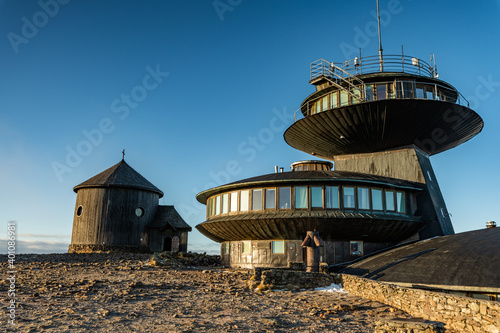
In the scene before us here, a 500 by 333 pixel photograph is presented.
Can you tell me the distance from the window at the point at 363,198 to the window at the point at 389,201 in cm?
144

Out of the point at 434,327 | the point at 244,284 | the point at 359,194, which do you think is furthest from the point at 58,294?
the point at 359,194

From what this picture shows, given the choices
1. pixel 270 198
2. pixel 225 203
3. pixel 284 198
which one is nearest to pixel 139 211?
pixel 225 203

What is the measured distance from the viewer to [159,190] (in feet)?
150

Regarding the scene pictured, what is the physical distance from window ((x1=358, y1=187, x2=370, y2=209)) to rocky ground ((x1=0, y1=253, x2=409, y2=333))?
8.77 meters

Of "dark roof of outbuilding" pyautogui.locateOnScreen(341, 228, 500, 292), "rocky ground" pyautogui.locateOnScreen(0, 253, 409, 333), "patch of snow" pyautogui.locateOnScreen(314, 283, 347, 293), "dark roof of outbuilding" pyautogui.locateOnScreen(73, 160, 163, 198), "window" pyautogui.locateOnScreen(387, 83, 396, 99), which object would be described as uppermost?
"window" pyautogui.locateOnScreen(387, 83, 396, 99)

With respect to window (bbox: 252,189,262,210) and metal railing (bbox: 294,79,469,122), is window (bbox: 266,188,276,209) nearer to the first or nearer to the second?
window (bbox: 252,189,262,210)

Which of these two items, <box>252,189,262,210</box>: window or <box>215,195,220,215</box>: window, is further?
<box>215,195,220,215</box>: window

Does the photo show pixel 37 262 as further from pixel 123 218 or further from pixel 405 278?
pixel 405 278

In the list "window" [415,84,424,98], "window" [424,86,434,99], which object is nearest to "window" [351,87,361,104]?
"window" [415,84,424,98]

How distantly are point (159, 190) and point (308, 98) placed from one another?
20959 millimetres

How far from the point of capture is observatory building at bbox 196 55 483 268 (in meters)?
25.0

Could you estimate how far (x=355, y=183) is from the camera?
998 inches

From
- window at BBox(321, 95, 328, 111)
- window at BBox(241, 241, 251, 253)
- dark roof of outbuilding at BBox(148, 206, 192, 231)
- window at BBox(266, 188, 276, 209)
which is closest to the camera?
window at BBox(266, 188, 276, 209)

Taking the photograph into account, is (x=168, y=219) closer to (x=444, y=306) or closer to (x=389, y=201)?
(x=389, y=201)
